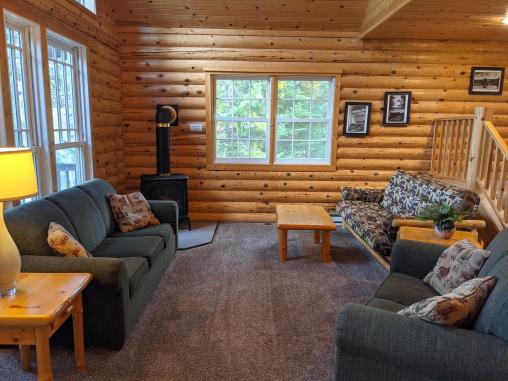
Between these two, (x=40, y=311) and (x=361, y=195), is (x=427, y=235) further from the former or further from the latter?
(x=40, y=311)

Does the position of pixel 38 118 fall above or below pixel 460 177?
above

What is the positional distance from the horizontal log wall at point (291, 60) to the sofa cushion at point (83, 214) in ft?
7.67

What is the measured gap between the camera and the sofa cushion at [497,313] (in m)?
1.56

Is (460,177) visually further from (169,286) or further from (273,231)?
(169,286)

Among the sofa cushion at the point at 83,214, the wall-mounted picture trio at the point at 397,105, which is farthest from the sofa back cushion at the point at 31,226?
the wall-mounted picture trio at the point at 397,105

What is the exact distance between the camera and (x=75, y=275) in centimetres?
217

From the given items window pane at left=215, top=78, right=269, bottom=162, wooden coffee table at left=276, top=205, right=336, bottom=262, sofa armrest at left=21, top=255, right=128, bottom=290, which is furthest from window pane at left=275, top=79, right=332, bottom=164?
sofa armrest at left=21, top=255, right=128, bottom=290

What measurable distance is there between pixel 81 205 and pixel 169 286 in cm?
103

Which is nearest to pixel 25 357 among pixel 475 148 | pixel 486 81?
pixel 475 148

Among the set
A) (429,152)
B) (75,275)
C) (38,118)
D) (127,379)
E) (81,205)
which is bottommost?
(127,379)

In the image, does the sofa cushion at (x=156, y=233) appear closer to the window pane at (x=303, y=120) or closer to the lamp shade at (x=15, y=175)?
the lamp shade at (x=15, y=175)

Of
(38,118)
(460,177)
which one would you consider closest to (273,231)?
(460,177)

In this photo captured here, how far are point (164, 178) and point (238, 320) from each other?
105 inches

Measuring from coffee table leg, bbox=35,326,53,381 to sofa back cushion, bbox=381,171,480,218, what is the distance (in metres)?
3.42
